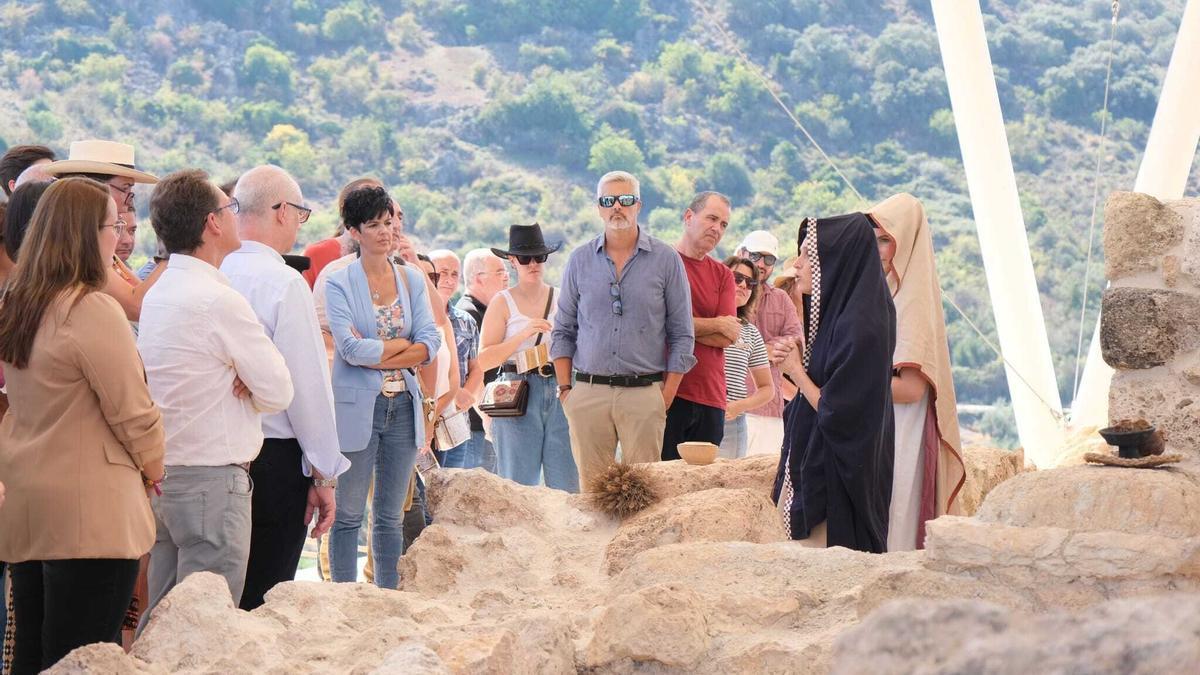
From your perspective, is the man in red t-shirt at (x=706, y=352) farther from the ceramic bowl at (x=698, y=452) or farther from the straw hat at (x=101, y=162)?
the straw hat at (x=101, y=162)

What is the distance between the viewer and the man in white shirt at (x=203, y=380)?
3.46 m

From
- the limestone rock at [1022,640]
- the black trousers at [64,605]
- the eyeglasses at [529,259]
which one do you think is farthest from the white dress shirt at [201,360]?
the eyeglasses at [529,259]

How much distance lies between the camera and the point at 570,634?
3.08 metres

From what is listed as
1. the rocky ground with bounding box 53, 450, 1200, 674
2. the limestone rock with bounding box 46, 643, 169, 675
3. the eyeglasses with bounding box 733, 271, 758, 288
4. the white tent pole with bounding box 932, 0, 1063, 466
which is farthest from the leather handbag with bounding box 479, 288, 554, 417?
the white tent pole with bounding box 932, 0, 1063, 466

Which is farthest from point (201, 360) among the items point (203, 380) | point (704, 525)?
point (704, 525)

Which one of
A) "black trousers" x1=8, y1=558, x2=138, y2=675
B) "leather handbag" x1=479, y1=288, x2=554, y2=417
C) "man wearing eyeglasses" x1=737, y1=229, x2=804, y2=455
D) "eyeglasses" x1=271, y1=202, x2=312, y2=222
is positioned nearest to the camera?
"black trousers" x1=8, y1=558, x2=138, y2=675

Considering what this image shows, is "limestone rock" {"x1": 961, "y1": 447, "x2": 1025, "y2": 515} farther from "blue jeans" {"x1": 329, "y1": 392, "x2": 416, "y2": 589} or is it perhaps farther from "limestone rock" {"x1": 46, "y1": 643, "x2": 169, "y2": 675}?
"limestone rock" {"x1": 46, "y1": 643, "x2": 169, "y2": 675}

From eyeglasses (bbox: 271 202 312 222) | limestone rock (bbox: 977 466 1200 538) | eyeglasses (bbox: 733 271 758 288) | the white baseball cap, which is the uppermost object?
the white baseball cap

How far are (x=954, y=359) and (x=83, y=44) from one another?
57.2ft

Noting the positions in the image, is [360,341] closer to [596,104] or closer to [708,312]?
[708,312]

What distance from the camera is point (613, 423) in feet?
18.6

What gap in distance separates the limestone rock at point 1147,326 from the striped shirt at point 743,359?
298cm

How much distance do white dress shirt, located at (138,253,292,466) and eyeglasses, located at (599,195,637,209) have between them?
8.16 ft

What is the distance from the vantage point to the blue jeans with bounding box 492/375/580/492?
20.4 feet
